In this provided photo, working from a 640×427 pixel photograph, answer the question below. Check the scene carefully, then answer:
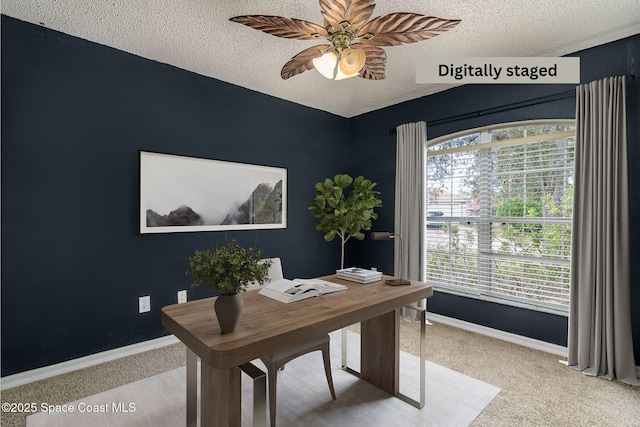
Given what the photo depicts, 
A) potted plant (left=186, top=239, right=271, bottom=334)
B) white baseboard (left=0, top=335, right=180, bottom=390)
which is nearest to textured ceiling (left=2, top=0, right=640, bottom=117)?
potted plant (left=186, top=239, right=271, bottom=334)

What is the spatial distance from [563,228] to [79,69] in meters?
4.19

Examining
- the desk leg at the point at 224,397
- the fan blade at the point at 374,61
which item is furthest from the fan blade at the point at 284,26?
the desk leg at the point at 224,397

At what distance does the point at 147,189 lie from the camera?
270 centimetres

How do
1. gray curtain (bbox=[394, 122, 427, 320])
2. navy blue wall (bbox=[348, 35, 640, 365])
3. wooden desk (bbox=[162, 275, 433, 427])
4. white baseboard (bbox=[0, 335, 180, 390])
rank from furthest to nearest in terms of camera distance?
gray curtain (bbox=[394, 122, 427, 320])
navy blue wall (bbox=[348, 35, 640, 365])
white baseboard (bbox=[0, 335, 180, 390])
wooden desk (bbox=[162, 275, 433, 427])

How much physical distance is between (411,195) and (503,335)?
1656 millimetres

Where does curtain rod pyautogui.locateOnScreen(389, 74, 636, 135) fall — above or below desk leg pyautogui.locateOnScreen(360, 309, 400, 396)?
above

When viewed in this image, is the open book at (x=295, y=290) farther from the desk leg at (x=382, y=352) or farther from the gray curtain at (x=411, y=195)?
the gray curtain at (x=411, y=195)

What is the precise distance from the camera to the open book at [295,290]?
5.45 feet

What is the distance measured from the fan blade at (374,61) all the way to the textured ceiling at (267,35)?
37 cm

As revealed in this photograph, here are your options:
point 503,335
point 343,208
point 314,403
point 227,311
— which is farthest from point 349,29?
point 503,335

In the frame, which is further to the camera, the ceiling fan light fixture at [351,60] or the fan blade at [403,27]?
the ceiling fan light fixture at [351,60]

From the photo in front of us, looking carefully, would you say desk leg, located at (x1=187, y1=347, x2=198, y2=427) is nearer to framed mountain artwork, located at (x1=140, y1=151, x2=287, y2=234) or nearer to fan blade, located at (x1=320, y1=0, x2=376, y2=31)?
framed mountain artwork, located at (x1=140, y1=151, x2=287, y2=234)

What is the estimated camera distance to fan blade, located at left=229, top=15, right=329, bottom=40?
1.67 meters

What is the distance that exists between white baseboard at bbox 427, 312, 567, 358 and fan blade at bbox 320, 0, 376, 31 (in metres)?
2.98
